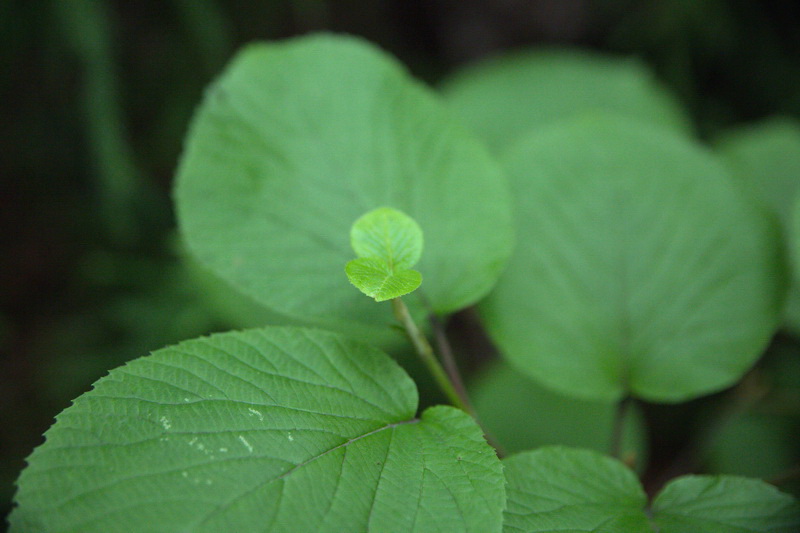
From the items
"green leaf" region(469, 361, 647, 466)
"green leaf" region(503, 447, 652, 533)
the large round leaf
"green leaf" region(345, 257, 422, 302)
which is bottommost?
"green leaf" region(469, 361, 647, 466)

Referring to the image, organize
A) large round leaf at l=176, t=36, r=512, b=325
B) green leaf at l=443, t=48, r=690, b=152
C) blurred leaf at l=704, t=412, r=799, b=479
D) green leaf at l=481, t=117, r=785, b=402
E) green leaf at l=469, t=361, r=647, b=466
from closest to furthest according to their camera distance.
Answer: large round leaf at l=176, t=36, r=512, b=325, green leaf at l=481, t=117, r=785, b=402, green leaf at l=469, t=361, r=647, b=466, blurred leaf at l=704, t=412, r=799, b=479, green leaf at l=443, t=48, r=690, b=152

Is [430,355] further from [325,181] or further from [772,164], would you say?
[772,164]

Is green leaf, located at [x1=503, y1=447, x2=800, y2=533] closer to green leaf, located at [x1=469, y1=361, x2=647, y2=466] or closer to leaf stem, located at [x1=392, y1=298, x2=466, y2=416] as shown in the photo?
leaf stem, located at [x1=392, y1=298, x2=466, y2=416]

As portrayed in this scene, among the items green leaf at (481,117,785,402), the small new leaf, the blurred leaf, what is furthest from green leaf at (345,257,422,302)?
the blurred leaf

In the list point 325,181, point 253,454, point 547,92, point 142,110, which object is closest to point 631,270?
point 325,181

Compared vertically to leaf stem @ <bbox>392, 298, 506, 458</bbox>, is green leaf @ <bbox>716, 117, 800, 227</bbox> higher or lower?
higher

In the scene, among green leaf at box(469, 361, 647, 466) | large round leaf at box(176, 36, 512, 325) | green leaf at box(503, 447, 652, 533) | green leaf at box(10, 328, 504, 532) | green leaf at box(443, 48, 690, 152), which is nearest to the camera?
green leaf at box(10, 328, 504, 532)

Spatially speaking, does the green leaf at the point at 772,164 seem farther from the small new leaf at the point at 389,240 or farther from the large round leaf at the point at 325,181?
the small new leaf at the point at 389,240
